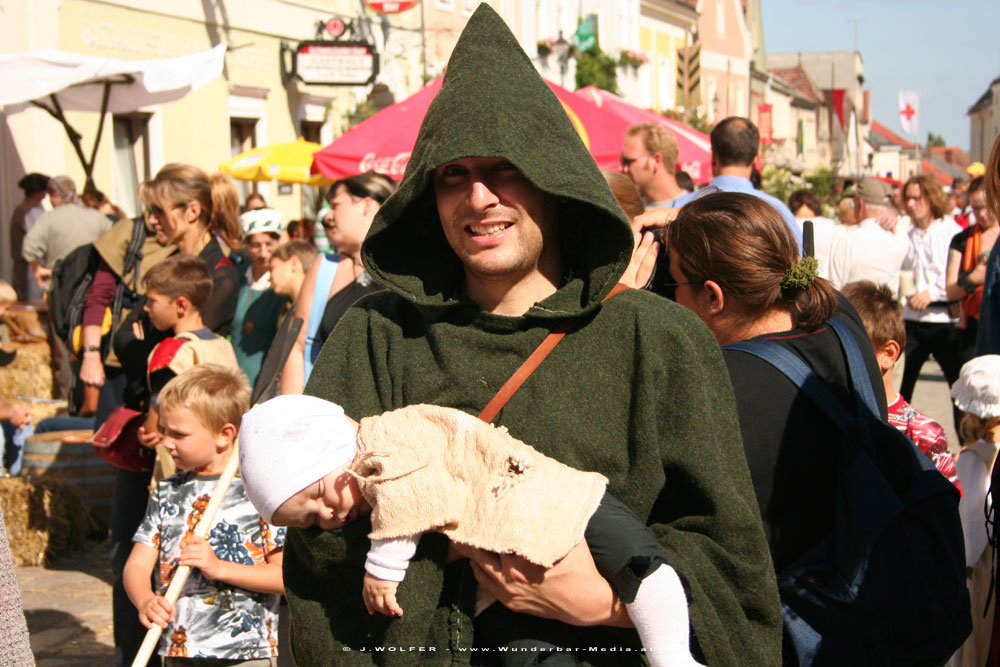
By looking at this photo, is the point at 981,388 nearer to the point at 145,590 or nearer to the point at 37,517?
the point at 145,590

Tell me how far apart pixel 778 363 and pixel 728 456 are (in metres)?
0.64

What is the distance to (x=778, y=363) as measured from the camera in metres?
2.79

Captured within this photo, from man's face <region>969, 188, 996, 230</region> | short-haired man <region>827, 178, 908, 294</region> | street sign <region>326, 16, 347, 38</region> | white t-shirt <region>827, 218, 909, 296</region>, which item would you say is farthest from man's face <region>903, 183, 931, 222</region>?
street sign <region>326, 16, 347, 38</region>

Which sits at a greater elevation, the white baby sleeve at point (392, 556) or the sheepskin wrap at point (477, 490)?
the sheepskin wrap at point (477, 490)

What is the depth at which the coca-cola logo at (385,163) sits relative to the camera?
8.95 metres

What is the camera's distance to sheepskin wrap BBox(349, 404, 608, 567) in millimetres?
2008

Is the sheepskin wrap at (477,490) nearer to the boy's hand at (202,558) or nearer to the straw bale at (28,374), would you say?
the boy's hand at (202,558)

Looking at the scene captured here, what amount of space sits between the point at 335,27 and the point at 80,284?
13055 millimetres

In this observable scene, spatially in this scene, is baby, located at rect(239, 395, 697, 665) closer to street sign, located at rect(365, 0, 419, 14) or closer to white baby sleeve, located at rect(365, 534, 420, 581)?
white baby sleeve, located at rect(365, 534, 420, 581)

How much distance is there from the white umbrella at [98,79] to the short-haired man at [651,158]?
17.7ft

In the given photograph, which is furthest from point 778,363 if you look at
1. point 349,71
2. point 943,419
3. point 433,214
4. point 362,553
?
point 349,71

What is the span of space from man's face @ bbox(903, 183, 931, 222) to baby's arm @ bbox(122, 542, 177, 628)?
26.6 ft

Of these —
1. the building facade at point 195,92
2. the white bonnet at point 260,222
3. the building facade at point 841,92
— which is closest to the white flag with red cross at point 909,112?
the building facade at point 841,92

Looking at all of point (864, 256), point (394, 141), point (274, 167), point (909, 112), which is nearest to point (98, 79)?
point (394, 141)
